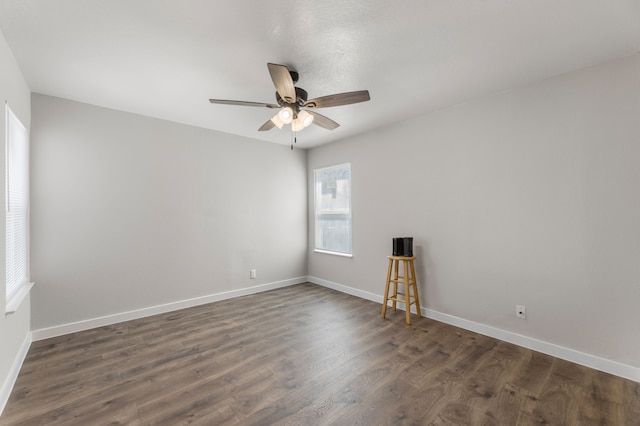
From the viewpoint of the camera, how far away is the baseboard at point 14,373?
181 centimetres

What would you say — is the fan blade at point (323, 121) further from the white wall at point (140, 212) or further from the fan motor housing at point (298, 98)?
the white wall at point (140, 212)

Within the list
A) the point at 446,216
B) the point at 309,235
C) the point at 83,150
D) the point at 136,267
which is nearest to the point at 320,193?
the point at 309,235

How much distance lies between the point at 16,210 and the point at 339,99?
288 cm

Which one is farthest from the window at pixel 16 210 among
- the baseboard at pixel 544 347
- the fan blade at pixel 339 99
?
the baseboard at pixel 544 347

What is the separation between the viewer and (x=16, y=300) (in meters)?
2.13

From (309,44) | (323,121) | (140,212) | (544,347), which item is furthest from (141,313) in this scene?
(544,347)

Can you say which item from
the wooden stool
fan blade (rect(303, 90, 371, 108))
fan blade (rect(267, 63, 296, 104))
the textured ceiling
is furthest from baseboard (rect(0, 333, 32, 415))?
the wooden stool

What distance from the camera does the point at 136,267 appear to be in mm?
3332

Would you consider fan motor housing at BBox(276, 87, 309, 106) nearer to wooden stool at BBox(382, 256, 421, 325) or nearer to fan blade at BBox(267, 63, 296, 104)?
fan blade at BBox(267, 63, 296, 104)

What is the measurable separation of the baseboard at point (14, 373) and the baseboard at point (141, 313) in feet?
0.52

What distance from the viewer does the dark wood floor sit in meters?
1.73

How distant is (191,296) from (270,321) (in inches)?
50.7

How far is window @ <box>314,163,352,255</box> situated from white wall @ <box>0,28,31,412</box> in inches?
141

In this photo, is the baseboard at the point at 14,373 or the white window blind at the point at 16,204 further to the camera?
the white window blind at the point at 16,204
